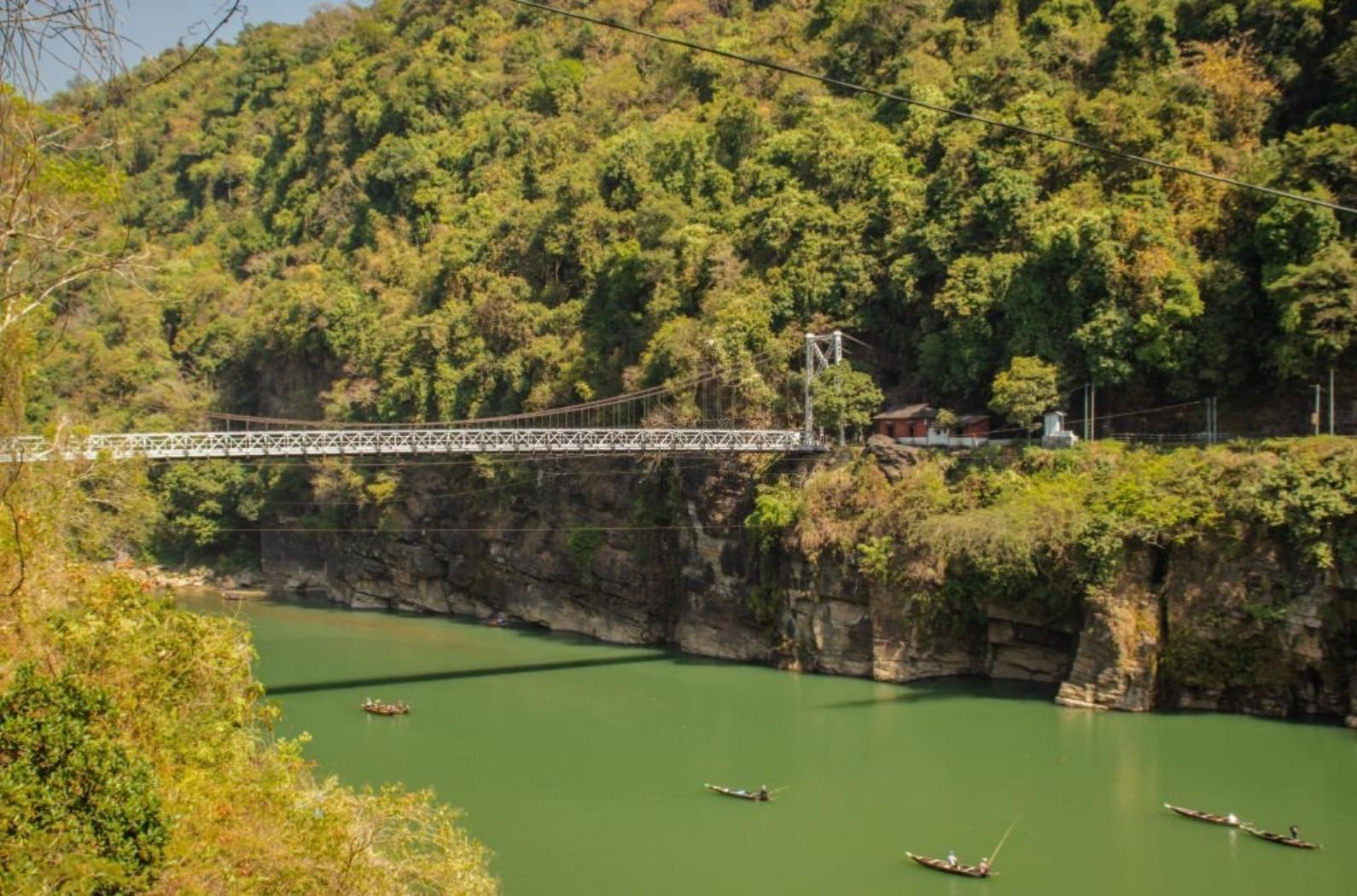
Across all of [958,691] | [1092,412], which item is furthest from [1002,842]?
[1092,412]

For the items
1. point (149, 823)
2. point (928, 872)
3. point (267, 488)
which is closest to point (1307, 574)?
point (928, 872)

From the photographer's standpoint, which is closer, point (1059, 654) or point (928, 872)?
point (928, 872)

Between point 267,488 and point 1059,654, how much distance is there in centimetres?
2167

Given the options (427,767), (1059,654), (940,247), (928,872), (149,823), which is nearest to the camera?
(149,823)

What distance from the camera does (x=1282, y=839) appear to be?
11.7m

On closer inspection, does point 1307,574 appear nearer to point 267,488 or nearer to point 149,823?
point 149,823

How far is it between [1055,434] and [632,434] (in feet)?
23.6

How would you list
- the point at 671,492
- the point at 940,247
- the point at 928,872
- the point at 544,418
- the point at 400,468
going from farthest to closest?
the point at 400,468 → the point at 544,418 → the point at 671,492 → the point at 940,247 → the point at 928,872

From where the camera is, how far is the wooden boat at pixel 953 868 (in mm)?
11094

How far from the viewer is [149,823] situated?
5.54m

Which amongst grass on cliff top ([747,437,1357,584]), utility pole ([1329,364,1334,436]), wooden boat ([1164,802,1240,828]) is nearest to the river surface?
wooden boat ([1164,802,1240,828])

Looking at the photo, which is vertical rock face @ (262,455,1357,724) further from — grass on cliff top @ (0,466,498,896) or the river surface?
grass on cliff top @ (0,466,498,896)

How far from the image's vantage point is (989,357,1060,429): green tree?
18422 mm

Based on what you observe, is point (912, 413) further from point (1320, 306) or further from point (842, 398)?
point (1320, 306)
